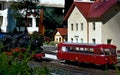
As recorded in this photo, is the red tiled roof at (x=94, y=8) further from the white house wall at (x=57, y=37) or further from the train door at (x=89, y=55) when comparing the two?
the train door at (x=89, y=55)

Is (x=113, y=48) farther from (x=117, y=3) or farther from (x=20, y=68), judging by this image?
(x=20, y=68)

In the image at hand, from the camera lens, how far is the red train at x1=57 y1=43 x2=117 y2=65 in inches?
1168

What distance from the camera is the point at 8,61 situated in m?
4.07

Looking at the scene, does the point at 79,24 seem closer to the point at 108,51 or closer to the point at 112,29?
the point at 112,29

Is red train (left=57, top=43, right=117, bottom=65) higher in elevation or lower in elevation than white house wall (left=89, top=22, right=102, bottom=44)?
lower

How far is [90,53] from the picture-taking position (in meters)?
31.0

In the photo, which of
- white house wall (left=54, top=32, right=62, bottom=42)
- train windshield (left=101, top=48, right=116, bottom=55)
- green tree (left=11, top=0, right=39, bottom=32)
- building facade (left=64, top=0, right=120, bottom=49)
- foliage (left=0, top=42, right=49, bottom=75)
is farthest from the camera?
green tree (left=11, top=0, right=39, bottom=32)

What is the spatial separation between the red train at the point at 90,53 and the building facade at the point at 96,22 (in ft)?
50.6

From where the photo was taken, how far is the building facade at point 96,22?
49.4 m

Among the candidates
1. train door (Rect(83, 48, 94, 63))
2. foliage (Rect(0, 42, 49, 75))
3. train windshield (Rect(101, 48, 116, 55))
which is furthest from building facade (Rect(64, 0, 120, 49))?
foliage (Rect(0, 42, 49, 75))

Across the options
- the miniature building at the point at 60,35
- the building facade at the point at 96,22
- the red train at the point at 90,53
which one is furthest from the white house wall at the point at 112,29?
the red train at the point at 90,53

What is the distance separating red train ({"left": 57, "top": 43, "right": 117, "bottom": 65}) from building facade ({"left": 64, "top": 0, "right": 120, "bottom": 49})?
15.4 meters

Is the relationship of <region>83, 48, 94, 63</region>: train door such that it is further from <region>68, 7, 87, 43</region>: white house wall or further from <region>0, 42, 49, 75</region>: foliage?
<region>0, 42, 49, 75</region>: foliage

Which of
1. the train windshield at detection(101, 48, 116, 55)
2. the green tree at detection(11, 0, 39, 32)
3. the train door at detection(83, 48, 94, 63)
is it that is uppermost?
the green tree at detection(11, 0, 39, 32)
